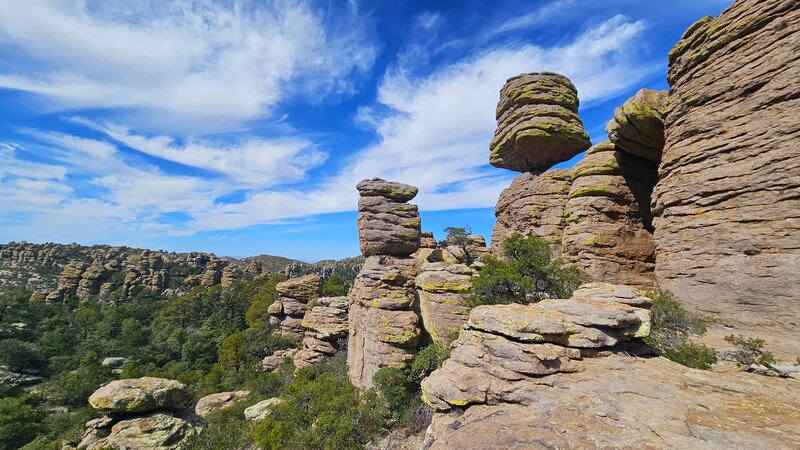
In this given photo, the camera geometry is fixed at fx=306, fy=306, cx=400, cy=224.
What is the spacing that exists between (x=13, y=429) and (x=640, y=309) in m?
46.7

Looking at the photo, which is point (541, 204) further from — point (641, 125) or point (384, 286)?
point (384, 286)

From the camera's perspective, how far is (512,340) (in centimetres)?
942

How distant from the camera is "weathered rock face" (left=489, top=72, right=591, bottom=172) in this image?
2586 cm

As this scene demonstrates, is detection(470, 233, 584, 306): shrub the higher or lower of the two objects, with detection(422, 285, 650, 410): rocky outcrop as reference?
higher

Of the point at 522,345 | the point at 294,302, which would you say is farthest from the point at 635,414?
the point at 294,302

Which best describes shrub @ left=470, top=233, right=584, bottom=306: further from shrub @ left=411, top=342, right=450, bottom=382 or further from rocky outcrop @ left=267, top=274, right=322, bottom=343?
rocky outcrop @ left=267, top=274, right=322, bottom=343

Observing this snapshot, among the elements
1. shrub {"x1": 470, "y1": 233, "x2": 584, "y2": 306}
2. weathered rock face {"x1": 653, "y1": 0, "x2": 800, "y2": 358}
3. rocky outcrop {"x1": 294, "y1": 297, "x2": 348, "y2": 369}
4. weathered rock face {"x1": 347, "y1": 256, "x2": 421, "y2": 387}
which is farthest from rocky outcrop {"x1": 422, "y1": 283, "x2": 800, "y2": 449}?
rocky outcrop {"x1": 294, "y1": 297, "x2": 348, "y2": 369}

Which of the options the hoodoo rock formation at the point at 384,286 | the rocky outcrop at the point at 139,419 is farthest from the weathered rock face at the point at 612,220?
the rocky outcrop at the point at 139,419

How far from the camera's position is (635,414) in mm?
6770

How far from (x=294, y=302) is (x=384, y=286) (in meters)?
28.8

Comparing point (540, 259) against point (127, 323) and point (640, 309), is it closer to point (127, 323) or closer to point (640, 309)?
point (640, 309)

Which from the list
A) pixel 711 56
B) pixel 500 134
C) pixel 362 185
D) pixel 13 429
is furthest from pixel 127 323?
pixel 711 56

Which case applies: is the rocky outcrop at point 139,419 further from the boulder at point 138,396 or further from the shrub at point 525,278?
the shrub at point 525,278

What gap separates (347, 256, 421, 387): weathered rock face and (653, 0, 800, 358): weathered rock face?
55.1ft
